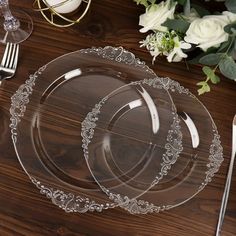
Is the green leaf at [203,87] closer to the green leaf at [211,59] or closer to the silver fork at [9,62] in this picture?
the green leaf at [211,59]

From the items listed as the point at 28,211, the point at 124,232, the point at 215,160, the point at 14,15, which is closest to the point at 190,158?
the point at 215,160

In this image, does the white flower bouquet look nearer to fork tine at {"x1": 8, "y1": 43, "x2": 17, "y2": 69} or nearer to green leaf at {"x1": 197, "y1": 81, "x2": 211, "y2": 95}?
green leaf at {"x1": 197, "y1": 81, "x2": 211, "y2": 95}

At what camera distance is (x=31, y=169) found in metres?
0.71

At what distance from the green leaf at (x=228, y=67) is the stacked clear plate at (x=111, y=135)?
0.22ft

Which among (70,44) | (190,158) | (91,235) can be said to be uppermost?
(70,44)

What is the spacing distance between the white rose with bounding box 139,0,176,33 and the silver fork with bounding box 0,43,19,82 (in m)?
0.22

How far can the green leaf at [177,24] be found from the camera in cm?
72

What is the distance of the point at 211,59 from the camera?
0.71m

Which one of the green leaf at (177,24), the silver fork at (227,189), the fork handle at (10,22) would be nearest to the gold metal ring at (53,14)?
the fork handle at (10,22)

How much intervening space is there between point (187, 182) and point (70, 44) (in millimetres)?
308

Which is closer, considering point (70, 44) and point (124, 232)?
point (124, 232)

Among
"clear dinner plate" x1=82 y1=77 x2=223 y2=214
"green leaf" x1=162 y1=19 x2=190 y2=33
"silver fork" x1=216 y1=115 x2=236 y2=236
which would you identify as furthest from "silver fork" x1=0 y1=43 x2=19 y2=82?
"silver fork" x1=216 y1=115 x2=236 y2=236

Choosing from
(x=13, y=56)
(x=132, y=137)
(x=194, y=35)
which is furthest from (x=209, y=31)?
(x=13, y=56)

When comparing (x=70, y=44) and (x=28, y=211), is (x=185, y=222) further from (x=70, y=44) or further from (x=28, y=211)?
(x=70, y=44)
